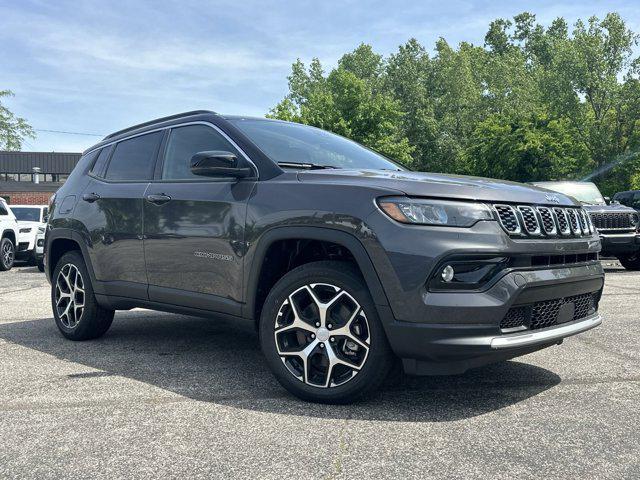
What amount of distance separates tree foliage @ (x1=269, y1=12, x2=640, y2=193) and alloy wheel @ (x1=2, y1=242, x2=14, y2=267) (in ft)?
80.0

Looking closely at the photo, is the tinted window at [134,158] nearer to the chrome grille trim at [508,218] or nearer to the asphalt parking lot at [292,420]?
the asphalt parking lot at [292,420]

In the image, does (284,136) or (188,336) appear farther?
(188,336)

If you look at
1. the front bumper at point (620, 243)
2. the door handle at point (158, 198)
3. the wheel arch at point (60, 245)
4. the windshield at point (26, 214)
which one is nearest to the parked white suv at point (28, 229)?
the windshield at point (26, 214)

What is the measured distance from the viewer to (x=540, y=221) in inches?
142

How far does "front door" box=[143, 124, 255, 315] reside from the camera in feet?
13.5

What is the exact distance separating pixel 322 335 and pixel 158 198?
1.80 meters

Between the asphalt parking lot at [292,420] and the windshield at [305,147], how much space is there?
147 cm

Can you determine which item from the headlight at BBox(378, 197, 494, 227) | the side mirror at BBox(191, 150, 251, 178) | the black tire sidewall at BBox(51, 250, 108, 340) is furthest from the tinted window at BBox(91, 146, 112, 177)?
the headlight at BBox(378, 197, 494, 227)

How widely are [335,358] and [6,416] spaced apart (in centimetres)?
179

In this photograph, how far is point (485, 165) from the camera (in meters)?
38.2

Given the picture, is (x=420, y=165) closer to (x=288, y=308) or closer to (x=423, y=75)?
(x=423, y=75)

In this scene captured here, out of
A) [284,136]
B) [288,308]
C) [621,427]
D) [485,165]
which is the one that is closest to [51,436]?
[288,308]

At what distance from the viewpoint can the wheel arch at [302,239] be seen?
3.42 m

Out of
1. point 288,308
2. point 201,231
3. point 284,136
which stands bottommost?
point 288,308
